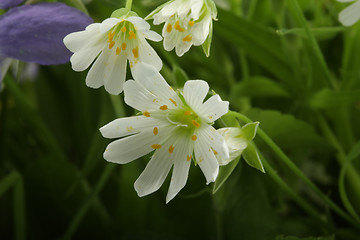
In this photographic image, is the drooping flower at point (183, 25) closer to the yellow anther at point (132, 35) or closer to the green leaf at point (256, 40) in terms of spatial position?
the yellow anther at point (132, 35)

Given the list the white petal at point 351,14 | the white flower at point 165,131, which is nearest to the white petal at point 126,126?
the white flower at point 165,131

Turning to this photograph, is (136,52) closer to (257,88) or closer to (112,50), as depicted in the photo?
(112,50)

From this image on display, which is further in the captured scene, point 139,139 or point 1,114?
point 1,114

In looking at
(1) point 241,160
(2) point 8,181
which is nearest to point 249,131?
(1) point 241,160

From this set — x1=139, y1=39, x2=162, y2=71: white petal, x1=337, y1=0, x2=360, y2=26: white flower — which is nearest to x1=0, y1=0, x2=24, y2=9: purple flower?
x1=139, y1=39, x2=162, y2=71: white petal

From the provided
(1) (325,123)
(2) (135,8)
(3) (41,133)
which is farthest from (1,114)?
(1) (325,123)

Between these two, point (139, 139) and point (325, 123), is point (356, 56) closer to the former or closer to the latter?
point (325, 123)
